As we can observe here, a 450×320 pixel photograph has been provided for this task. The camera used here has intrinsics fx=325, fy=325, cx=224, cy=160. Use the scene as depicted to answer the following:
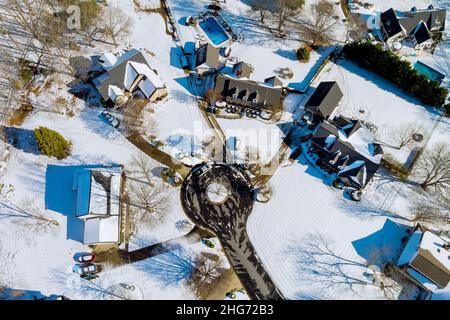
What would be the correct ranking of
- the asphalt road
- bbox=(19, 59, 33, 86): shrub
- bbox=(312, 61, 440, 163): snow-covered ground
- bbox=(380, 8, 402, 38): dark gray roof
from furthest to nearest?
bbox=(380, 8, 402, 38): dark gray roof → bbox=(19, 59, 33, 86): shrub → bbox=(312, 61, 440, 163): snow-covered ground → the asphalt road

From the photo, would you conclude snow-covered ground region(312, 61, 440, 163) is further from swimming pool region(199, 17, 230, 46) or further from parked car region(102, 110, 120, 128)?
parked car region(102, 110, 120, 128)

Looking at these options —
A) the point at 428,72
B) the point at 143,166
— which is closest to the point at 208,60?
the point at 143,166

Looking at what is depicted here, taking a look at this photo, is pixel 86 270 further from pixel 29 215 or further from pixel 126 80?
pixel 126 80

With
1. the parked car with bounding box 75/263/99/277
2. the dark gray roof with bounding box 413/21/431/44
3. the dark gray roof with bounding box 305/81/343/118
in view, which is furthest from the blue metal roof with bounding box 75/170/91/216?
the dark gray roof with bounding box 413/21/431/44

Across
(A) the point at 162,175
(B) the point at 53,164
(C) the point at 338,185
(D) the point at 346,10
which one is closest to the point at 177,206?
(A) the point at 162,175

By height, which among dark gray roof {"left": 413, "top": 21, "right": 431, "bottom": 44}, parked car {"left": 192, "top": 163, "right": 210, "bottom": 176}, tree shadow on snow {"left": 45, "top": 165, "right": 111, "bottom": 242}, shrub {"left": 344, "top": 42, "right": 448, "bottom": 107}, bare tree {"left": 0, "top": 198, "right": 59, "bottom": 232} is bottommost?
bare tree {"left": 0, "top": 198, "right": 59, "bottom": 232}

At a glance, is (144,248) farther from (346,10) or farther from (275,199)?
(346,10)
